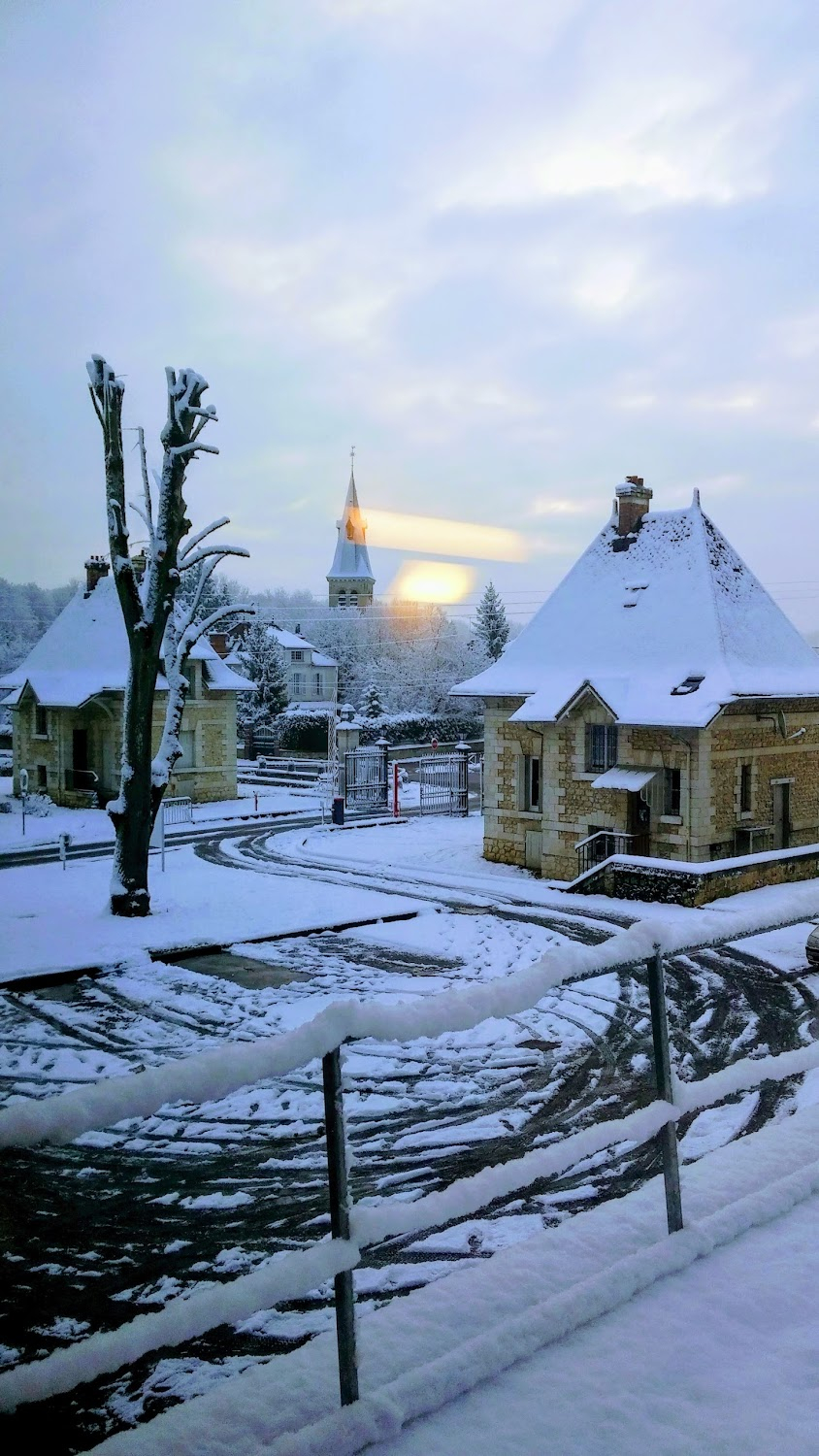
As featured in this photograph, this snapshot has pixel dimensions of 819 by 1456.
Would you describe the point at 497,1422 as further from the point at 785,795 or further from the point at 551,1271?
the point at 785,795

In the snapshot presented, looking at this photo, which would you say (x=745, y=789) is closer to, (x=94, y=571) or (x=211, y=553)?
(x=211, y=553)

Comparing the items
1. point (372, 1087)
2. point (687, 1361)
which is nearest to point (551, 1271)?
point (687, 1361)

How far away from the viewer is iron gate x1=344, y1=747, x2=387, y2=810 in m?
36.3

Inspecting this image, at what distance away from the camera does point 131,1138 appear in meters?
7.75

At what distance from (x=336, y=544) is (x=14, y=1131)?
82636 millimetres

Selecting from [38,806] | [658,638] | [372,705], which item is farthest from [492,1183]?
[372,705]

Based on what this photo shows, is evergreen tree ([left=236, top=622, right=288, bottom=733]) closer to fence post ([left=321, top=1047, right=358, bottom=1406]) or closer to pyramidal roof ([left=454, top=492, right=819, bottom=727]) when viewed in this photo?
pyramidal roof ([left=454, top=492, right=819, bottom=727])

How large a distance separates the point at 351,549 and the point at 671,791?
64.6 m

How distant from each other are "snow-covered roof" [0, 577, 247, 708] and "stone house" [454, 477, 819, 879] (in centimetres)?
1420

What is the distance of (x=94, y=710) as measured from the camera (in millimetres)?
34188

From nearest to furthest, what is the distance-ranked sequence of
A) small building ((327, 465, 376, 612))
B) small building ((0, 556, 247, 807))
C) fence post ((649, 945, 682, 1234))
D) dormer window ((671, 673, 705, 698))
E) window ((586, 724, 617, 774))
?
fence post ((649, 945, 682, 1234))
dormer window ((671, 673, 705, 698))
window ((586, 724, 617, 774))
small building ((0, 556, 247, 807))
small building ((327, 465, 376, 612))

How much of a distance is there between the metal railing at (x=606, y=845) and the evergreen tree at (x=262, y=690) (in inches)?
1297

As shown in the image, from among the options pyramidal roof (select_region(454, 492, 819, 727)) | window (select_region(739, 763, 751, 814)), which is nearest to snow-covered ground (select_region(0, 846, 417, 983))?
pyramidal roof (select_region(454, 492, 819, 727))

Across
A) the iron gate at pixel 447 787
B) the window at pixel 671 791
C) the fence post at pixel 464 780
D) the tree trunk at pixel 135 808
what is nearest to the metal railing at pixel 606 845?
Answer: the window at pixel 671 791
